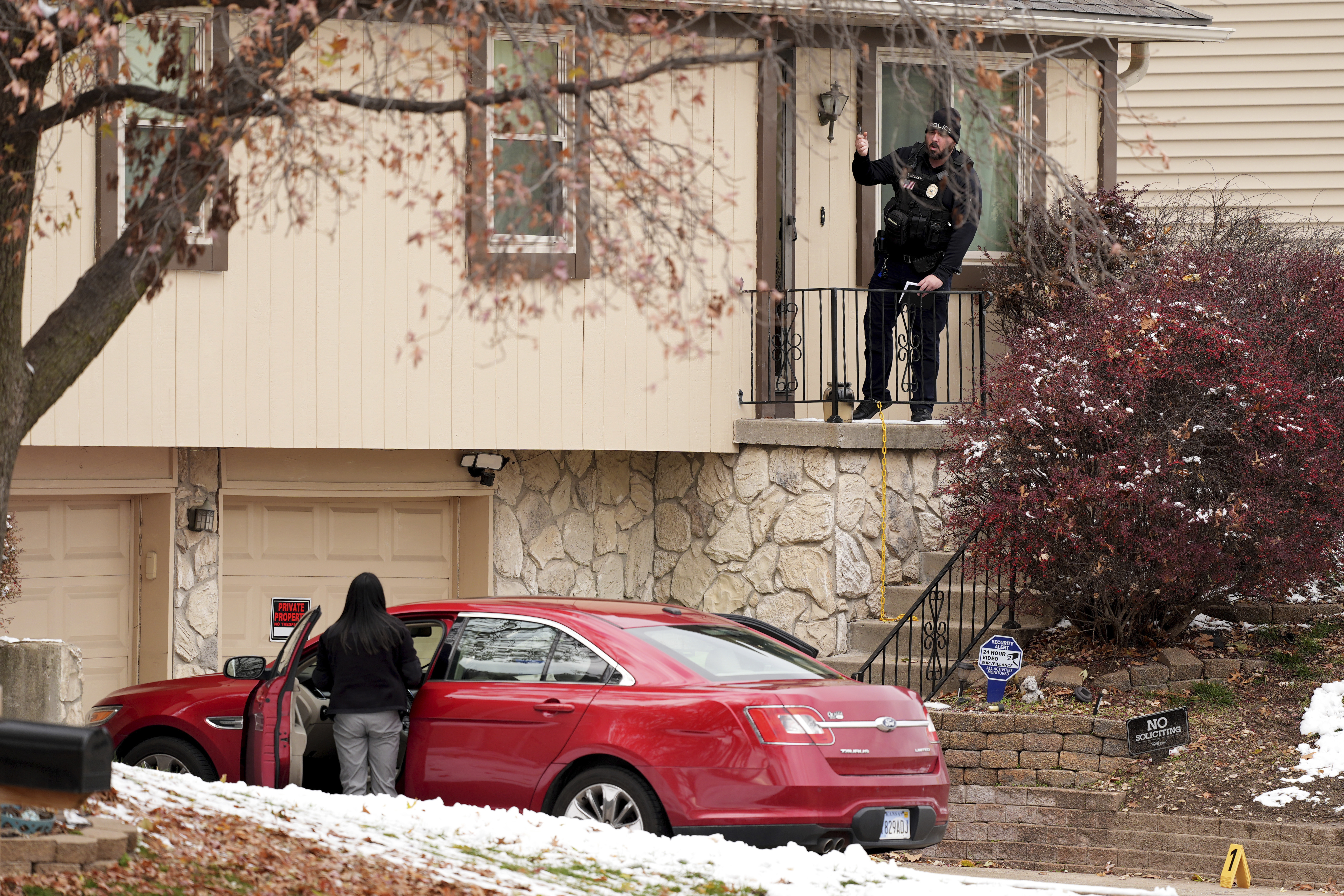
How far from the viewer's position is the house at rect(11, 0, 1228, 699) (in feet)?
38.2

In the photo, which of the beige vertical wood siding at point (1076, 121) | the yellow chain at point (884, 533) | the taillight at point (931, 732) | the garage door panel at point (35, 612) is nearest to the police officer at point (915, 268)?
the yellow chain at point (884, 533)

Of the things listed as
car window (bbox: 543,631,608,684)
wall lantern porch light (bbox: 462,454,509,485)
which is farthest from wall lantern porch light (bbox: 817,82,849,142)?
car window (bbox: 543,631,608,684)

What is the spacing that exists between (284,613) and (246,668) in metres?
4.50

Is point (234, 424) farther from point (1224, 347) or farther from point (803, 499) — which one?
point (1224, 347)

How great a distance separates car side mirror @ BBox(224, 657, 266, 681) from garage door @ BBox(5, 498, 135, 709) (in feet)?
13.8

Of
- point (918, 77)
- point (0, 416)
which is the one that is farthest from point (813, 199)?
point (0, 416)

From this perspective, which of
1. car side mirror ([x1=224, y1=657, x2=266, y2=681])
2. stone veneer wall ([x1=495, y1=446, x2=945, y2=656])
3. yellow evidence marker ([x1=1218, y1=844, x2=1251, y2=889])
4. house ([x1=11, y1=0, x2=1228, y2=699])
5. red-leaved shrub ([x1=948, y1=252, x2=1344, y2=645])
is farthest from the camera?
stone veneer wall ([x1=495, y1=446, x2=945, y2=656])

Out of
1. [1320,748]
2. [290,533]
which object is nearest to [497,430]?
[290,533]

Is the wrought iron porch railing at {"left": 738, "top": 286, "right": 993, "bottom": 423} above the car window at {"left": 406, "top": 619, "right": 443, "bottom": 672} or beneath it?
above

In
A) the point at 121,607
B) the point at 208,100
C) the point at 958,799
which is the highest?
the point at 208,100

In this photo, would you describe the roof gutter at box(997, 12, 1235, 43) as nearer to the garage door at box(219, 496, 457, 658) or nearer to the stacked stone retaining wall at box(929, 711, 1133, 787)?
the stacked stone retaining wall at box(929, 711, 1133, 787)

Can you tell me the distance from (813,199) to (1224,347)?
3.89 meters

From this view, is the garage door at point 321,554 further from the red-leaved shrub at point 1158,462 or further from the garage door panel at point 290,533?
the red-leaved shrub at point 1158,462

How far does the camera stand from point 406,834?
7.16 m
